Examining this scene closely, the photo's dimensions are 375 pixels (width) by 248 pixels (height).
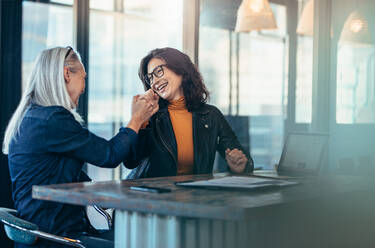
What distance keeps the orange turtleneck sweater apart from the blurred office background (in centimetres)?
101

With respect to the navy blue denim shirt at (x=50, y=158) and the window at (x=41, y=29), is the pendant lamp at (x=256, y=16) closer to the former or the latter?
the window at (x=41, y=29)

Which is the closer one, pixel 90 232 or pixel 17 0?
pixel 90 232

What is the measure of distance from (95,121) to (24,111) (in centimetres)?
574

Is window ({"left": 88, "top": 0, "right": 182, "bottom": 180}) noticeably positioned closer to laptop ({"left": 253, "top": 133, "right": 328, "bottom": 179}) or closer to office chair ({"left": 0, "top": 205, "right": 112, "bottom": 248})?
laptop ({"left": 253, "top": 133, "right": 328, "bottom": 179})

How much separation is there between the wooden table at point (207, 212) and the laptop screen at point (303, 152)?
31cm

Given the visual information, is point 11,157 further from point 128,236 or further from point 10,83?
point 10,83

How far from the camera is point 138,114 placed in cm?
242

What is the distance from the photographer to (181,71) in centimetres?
300

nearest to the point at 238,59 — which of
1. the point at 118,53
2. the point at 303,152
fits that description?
the point at 118,53

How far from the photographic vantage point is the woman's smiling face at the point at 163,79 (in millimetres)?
2932

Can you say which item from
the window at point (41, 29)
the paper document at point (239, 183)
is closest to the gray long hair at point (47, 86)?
the paper document at point (239, 183)

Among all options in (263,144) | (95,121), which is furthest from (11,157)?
(263,144)

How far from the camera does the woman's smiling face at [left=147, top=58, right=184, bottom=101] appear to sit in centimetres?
293

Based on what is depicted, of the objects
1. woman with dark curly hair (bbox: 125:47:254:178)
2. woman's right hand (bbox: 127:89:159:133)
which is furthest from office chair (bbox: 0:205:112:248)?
woman with dark curly hair (bbox: 125:47:254:178)
